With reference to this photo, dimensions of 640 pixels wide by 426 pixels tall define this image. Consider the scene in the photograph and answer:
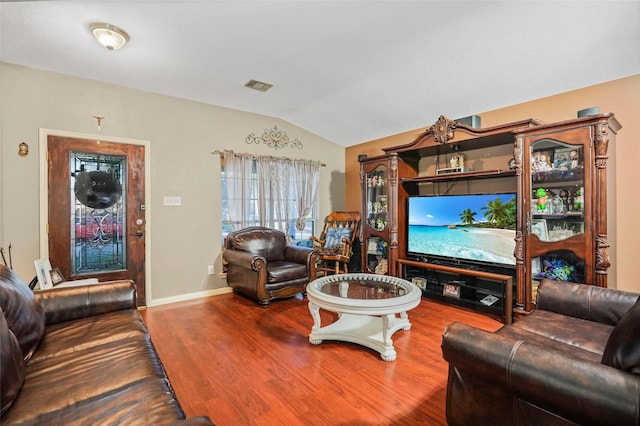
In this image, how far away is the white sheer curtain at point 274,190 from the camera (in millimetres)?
4543

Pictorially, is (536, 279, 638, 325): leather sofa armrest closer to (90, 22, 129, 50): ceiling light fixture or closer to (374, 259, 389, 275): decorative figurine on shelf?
(374, 259, 389, 275): decorative figurine on shelf

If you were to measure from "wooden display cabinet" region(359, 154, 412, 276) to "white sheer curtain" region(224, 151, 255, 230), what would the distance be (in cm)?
166

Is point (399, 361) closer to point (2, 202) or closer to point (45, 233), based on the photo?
point (45, 233)

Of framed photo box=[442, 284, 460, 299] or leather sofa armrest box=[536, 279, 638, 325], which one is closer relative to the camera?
leather sofa armrest box=[536, 279, 638, 325]

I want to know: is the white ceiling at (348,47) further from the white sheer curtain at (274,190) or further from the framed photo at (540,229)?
the framed photo at (540,229)

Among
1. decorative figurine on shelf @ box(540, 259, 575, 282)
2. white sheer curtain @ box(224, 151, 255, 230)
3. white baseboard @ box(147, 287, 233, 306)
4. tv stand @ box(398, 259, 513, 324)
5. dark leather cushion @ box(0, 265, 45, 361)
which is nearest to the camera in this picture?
dark leather cushion @ box(0, 265, 45, 361)

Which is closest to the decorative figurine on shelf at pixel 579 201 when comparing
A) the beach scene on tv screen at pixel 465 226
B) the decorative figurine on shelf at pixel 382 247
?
the beach scene on tv screen at pixel 465 226

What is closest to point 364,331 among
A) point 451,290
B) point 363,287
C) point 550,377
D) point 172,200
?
point 363,287

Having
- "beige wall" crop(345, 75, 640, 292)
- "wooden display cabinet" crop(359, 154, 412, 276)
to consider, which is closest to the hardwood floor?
"wooden display cabinet" crop(359, 154, 412, 276)

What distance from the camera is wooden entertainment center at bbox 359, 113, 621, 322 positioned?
2.62 meters

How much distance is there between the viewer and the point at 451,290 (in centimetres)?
366

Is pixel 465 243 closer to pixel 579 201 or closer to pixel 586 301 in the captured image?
pixel 579 201

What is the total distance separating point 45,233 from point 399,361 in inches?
143

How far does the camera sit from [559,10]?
222cm
